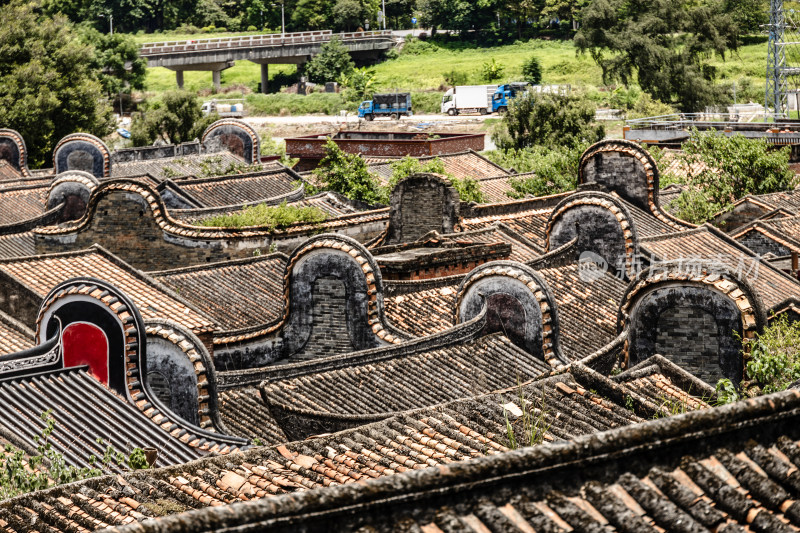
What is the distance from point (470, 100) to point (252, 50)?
21.3m

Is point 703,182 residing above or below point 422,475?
below

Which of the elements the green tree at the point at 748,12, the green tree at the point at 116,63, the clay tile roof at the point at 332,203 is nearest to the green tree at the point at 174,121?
the green tree at the point at 116,63

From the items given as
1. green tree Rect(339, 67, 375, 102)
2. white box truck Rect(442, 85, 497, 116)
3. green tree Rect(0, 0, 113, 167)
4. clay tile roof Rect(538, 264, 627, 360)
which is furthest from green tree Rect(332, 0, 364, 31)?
clay tile roof Rect(538, 264, 627, 360)

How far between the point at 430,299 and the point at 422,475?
778 inches

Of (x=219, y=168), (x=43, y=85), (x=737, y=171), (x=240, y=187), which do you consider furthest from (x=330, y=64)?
(x=737, y=171)

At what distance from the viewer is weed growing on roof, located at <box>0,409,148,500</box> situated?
502 inches

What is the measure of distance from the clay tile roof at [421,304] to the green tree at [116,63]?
204 feet

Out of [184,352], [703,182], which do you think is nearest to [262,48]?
[703,182]

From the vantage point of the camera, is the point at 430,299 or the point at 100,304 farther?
the point at 430,299

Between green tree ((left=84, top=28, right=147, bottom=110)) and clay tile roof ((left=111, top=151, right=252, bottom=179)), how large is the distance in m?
33.7

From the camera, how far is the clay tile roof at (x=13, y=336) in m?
21.7

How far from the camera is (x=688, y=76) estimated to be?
266ft

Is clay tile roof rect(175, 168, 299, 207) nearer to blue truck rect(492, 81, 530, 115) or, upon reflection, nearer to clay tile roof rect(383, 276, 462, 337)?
clay tile roof rect(383, 276, 462, 337)

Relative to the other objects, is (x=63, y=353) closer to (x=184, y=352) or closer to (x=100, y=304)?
(x=100, y=304)
